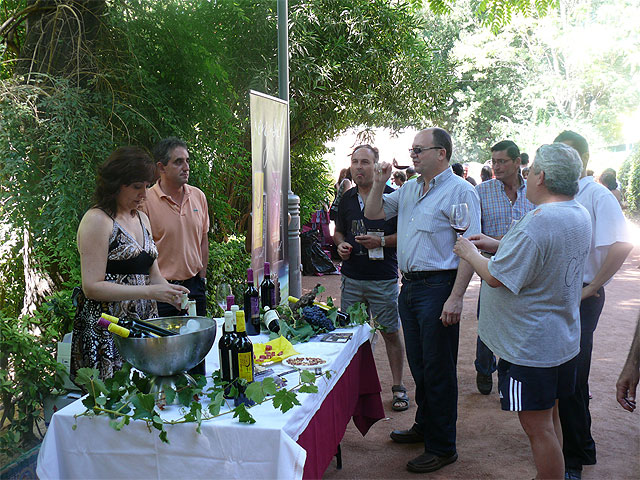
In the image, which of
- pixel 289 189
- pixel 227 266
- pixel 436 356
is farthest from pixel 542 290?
pixel 227 266

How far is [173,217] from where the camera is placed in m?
3.67

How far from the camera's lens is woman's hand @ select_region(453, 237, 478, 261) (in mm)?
2652

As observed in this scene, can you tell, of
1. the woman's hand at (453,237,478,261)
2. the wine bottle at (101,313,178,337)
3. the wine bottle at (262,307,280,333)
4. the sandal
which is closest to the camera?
the wine bottle at (101,313,178,337)

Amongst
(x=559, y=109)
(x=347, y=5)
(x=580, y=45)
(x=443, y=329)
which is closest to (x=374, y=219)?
(x=443, y=329)

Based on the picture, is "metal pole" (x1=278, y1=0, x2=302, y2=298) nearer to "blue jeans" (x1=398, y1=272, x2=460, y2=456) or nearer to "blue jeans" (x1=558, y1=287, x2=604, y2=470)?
"blue jeans" (x1=398, y1=272, x2=460, y2=456)

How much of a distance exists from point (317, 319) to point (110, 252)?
109 centimetres

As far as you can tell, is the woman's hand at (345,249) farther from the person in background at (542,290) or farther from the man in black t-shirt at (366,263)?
the person in background at (542,290)

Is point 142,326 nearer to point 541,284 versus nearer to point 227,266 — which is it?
point 541,284

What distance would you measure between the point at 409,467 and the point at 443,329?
84 centimetres

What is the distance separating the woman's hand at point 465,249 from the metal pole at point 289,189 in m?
2.63

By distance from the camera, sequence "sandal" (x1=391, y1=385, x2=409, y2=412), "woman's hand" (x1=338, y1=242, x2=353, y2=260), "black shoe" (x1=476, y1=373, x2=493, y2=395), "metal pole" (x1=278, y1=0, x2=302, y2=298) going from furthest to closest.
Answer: "metal pole" (x1=278, y1=0, x2=302, y2=298) < "black shoe" (x1=476, y1=373, x2=493, y2=395) < "sandal" (x1=391, y1=385, x2=409, y2=412) < "woman's hand" (x1=338, y1=242, x2=353, y2=260)

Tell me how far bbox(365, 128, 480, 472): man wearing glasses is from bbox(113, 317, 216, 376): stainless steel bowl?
1.64m

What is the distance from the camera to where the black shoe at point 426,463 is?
329cm

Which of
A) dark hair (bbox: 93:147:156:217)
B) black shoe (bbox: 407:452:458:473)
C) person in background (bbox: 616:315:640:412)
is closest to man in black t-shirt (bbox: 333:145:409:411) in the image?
black shoe (bbox: 407:452:458:473)
